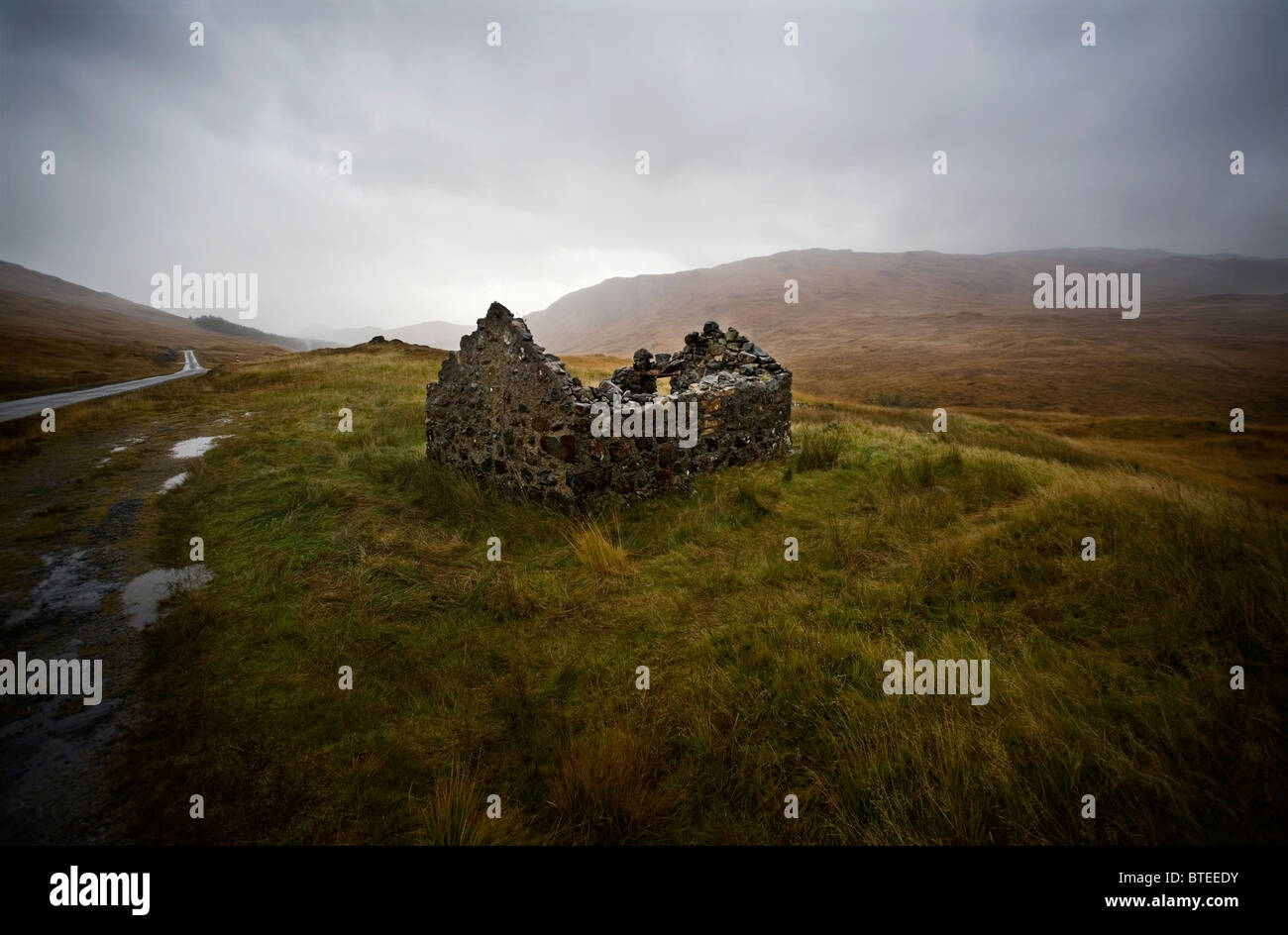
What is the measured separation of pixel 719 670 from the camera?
133 inches

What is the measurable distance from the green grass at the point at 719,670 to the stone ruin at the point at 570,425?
22.3 inches

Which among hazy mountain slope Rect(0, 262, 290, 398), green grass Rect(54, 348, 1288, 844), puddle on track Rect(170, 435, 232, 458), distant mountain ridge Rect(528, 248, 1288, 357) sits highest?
distant mountain ridge Rect(528, 248, 1288, 357)

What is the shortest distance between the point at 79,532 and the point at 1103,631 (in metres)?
9.69

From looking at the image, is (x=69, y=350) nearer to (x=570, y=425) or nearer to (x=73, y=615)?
(x=73, y=615)

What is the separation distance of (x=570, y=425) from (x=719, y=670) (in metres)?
3.65

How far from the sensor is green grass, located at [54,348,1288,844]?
2.32 metres

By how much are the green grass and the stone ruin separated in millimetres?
566

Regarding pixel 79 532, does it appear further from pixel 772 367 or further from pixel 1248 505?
pixel 1248 505

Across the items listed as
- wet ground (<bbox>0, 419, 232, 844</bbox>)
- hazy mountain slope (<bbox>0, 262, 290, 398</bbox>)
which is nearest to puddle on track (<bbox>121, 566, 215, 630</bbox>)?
wet ground (<bbox>0, 419, 232, 844</bbox>)

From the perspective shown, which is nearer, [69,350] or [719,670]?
[719,670]

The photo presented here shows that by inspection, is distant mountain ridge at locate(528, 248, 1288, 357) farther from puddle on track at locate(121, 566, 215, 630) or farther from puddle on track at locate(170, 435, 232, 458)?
puddle on track at locate(121, 566, 215, 630)

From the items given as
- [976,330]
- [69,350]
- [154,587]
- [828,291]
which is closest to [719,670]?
[154,587]

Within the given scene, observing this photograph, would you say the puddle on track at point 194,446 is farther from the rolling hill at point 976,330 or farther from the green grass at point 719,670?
the rolling hill at point 976,330
